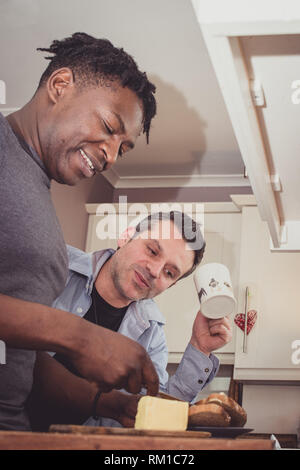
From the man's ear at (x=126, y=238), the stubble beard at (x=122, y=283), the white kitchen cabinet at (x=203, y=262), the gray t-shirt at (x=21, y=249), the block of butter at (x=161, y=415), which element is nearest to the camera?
the block of butter at (x=161, y=415)

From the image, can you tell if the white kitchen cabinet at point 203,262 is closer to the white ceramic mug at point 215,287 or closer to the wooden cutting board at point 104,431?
the white ceramic mug at point 215,287

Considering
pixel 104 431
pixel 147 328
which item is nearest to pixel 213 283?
pixel 147 328

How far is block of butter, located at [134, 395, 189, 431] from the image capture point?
710mm

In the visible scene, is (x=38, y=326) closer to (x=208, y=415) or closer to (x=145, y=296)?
(x=208, y=415)

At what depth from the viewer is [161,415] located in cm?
72

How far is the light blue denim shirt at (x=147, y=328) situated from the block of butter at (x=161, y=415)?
0.90 meters

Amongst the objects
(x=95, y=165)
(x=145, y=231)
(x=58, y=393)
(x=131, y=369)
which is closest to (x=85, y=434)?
(x=131, y=369)

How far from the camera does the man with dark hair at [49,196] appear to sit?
774mm

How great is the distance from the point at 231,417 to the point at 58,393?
416 mm

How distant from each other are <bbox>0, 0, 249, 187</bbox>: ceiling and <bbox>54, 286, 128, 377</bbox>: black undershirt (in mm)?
772

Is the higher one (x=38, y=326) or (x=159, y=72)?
(x=159, y=72)

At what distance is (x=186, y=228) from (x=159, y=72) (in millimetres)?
533

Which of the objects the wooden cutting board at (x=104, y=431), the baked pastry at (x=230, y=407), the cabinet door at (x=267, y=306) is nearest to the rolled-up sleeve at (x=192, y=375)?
the cabinet door at (x=267, y=306)

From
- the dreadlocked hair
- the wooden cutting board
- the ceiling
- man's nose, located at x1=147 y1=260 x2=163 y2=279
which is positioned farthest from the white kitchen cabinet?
the wooden cutting board
